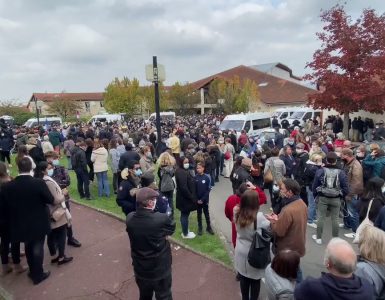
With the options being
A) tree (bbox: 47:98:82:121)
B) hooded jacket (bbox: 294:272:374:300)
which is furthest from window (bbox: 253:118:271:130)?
tree (bbox: 47:98:82:121)

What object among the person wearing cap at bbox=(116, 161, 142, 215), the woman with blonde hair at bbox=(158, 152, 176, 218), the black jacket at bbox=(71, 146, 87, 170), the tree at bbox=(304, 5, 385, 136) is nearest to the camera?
the person wearing cap at bbox=(116, 161, 142, 215)

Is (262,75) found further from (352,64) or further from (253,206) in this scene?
(253,206)

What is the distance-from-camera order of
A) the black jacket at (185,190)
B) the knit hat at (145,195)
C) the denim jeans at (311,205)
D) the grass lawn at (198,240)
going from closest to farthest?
1. the knit hat at (145,195)
2. the grass lawn at (198,240)
3. the black jacket at (185,190)
4. the denim jeans at (311,205)

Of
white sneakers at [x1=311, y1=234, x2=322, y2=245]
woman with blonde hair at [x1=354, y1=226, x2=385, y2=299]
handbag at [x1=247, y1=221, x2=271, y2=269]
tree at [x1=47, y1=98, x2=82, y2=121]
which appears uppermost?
tree at [x1=47, y1=98, x2=82, y2=121]

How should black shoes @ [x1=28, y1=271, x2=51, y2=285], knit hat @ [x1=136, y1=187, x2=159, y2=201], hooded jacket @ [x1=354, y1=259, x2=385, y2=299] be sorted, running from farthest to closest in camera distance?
black shoes @ [x1=28, y1=271, x2=51, y2=285] < knit hat @ [x1=136, y1=187, x2=159, y2=201] < hooded jacket @ [x1=354, y1=259, x2=385, y2=299]

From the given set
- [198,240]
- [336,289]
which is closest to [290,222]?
[336,289]

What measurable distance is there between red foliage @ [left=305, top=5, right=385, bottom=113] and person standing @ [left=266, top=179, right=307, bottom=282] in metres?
14.6

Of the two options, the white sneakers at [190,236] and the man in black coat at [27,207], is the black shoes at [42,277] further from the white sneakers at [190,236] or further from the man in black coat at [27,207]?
the white sneakers at [190,236]

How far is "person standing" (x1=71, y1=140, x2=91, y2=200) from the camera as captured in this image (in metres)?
9.09

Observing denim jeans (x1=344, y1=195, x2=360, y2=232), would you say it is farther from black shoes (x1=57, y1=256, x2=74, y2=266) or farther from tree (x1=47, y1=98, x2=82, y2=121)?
tree (x1=47, y1=98, x2=82, y2=121)

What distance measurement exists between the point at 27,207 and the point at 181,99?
46051 mm

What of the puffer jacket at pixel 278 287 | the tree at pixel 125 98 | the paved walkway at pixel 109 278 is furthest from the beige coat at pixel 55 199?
the tree at pixel 125 98

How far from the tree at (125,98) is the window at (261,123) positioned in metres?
28.9

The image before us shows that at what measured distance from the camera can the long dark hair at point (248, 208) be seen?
4031 mm
